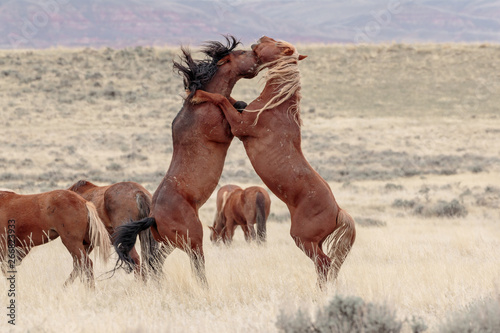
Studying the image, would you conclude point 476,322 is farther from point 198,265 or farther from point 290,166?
point 198,265

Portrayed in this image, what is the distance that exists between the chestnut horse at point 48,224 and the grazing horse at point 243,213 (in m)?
4.59

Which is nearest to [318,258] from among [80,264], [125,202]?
[80,264]

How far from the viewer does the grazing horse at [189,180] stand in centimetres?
621

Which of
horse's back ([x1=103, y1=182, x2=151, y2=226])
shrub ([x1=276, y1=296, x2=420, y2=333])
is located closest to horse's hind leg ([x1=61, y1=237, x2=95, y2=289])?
horse's back ([x1=103, y1=182, x2=151, y2=226])

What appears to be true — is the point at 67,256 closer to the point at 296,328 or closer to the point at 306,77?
the point at 296,328

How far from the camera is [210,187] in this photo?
20.9 ft

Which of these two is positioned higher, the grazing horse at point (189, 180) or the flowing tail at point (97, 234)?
the grazing horse at point (189, 180)

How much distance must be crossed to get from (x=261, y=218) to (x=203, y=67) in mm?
4901

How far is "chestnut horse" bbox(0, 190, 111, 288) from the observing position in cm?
654

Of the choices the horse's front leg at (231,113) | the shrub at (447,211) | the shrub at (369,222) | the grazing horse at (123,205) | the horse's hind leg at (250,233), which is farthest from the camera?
the shrub at (447,211)

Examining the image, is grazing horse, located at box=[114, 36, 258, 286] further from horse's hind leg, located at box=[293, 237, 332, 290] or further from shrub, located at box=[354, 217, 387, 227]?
shrub, located at box=[354, 217, 387, 227]

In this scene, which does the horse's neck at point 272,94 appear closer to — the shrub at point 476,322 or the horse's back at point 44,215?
the horse's back at point 44,215

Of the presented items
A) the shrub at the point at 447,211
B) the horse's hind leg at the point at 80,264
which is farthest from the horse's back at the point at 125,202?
the shrub at the point at 447,211

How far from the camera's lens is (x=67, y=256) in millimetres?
8969
